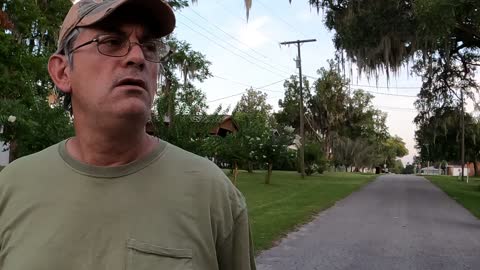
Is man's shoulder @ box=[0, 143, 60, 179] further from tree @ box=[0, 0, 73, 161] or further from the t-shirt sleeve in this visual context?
tree @ box=[0, 0, 73, 161]

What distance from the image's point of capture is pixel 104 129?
1.46 meters

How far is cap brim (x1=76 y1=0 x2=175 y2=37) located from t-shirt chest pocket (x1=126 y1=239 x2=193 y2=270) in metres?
0.61

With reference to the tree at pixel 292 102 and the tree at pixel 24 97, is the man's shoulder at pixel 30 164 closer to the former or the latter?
the tree at pixel 24 97

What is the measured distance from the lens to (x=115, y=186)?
1.43m

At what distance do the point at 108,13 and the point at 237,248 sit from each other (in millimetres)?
744

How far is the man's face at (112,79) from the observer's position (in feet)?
4.65

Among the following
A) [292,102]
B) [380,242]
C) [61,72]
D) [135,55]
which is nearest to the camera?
[135,55]

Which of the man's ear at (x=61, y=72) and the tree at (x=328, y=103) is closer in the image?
the man's ear at (x=61, y=72)

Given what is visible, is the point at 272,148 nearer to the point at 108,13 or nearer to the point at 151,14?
the point at 151,14

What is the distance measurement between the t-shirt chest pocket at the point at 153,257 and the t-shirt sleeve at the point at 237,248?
159mm

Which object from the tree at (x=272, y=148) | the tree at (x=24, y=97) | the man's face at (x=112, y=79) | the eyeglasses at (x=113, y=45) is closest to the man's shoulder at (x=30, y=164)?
the man's face at (x=112, y=79)

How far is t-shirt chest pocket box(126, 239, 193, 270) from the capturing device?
1340 millimetres

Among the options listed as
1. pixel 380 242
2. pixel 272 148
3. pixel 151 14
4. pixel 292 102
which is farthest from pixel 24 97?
pixel 292 102

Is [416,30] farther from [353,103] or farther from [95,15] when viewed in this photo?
[353,103]
